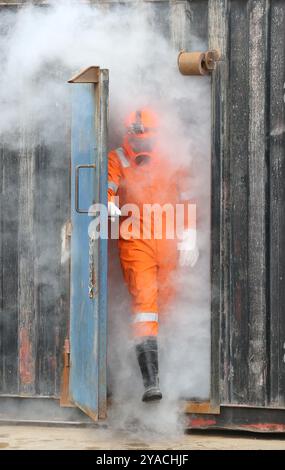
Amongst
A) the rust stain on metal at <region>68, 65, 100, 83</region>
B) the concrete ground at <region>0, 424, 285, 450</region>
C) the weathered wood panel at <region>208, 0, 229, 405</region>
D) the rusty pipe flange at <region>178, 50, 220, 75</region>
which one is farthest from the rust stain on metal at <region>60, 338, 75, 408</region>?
the rusty pipe flange at <region>178, 50, 220, 75</region>

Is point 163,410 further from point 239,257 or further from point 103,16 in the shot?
point 103,16

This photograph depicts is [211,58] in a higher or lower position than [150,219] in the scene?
higher

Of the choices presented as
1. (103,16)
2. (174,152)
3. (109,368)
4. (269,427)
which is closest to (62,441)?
(109,368)

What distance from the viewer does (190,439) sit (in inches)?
277

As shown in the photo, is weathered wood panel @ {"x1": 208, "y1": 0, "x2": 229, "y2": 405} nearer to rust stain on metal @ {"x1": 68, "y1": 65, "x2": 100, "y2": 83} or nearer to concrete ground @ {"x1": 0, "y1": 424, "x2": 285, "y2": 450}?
concrete ground @ {"x1": 0, "y1": 424, "x2": 285, "y2": 450}

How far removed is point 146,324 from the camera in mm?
6945

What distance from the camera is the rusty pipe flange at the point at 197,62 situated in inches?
271

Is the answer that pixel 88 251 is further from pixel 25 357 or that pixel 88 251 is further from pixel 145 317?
pixel 25 357

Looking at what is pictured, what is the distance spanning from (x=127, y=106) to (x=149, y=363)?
1607 millimetres

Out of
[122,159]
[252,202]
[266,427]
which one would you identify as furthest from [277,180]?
[266,427]

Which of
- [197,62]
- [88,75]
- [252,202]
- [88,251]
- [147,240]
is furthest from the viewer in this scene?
[147,240]

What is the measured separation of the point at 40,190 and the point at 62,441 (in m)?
1.58
